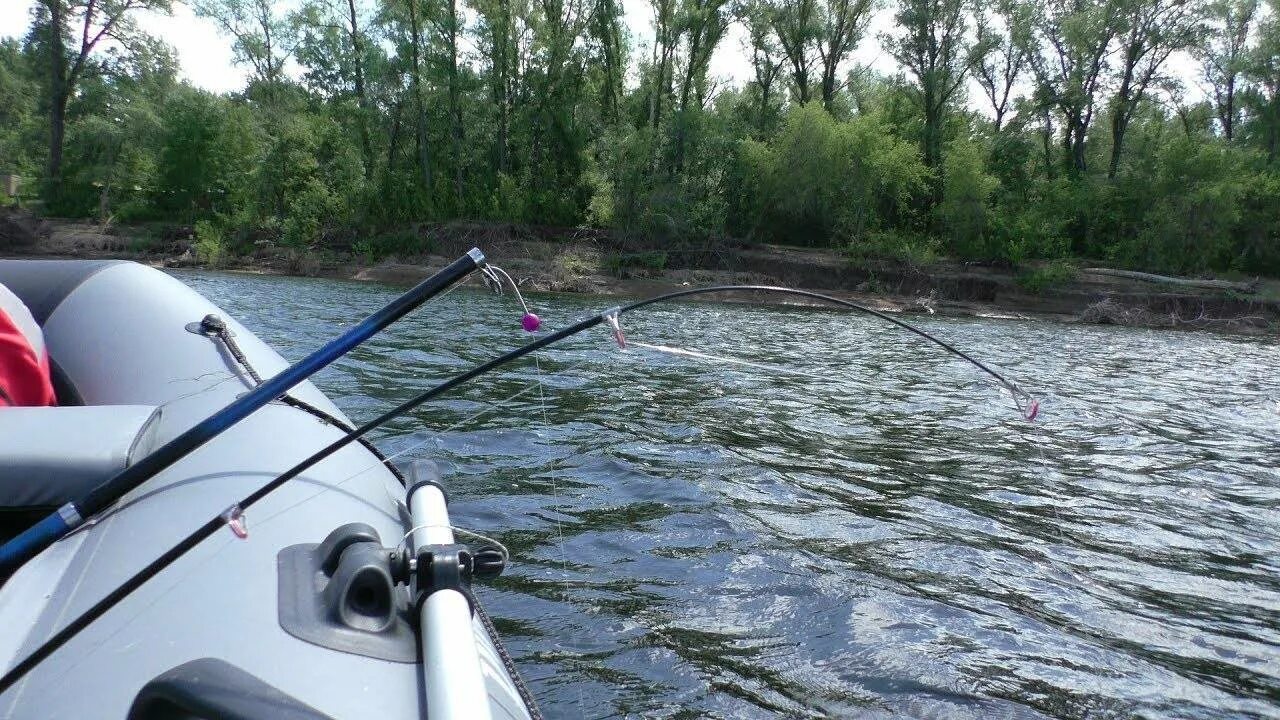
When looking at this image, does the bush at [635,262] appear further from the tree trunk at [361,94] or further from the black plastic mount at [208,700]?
the black plastic mount at [208,700]

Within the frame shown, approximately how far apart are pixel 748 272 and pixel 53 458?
26280mm

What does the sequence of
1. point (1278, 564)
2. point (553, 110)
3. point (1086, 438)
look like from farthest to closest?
point (553, 110), point (1086, 438), point (1278, 564)

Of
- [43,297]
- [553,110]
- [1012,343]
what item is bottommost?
[1012,343]

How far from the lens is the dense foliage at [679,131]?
93.7ft

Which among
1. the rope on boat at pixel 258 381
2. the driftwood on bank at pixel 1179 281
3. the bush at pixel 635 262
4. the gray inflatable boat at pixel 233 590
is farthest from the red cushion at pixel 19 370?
the driftwood on bank at pixel 1179 281

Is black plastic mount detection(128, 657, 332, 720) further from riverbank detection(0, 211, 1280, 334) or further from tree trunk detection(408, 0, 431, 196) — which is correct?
tree trunk detection(408, 0, 431, 196)

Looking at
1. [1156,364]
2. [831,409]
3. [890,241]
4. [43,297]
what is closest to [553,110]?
[890,241]

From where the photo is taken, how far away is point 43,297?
3715 mm

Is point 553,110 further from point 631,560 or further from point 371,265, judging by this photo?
point 631,560

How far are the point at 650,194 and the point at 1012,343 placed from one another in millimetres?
15943

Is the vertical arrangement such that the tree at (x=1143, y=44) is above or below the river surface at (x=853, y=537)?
above

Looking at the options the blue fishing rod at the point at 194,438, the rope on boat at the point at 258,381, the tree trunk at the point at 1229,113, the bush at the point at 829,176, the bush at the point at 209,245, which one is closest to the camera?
the blue fishing rod at the point at 194,438

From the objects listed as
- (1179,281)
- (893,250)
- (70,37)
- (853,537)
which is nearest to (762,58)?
(893,250)

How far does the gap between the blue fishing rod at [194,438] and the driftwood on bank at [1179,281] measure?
27594mm
